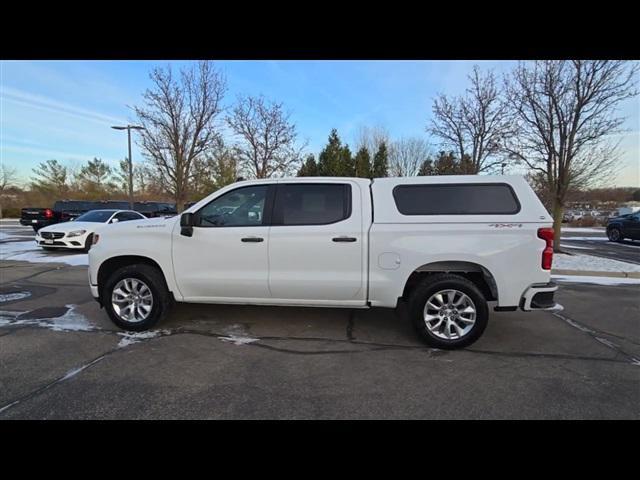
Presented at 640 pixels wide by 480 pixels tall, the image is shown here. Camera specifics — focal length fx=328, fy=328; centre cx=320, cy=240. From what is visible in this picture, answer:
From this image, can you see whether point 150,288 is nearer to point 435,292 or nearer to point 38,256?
point 435,292

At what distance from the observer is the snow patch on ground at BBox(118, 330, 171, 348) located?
13.1 ft

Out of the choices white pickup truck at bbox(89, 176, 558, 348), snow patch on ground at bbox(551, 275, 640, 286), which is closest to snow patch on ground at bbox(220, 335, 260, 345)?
white pickup truck at bbox(89, 176, 558, 348)

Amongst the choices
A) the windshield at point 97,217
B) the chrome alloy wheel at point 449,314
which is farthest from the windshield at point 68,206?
the chrome alloy wheel at point 449,314

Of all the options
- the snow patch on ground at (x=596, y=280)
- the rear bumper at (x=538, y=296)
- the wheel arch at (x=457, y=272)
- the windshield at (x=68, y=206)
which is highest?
the windshield at (x=68, y=206)

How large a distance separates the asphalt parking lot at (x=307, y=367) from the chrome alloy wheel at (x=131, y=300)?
264 mm

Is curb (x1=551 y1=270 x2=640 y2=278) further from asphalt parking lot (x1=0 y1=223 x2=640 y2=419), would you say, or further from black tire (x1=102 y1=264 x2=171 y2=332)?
black tire (x1=102 y1=264 x2=171 y2=332)

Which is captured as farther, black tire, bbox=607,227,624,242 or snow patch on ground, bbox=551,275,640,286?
black tire, bbox=607,227,624,242

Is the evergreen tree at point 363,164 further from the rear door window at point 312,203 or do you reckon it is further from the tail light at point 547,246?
the tail light at point 547,246

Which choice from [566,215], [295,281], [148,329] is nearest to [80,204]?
[148,329]

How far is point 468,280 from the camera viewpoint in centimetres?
396

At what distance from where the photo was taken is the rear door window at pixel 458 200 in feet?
12.8

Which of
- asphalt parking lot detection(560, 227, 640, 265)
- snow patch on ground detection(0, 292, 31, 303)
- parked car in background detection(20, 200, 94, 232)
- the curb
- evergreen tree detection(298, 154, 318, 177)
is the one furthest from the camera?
evergreen tree detection(298, 154, 318, 177)

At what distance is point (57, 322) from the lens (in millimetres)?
4684

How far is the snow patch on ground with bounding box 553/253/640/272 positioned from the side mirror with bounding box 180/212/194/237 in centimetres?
907
